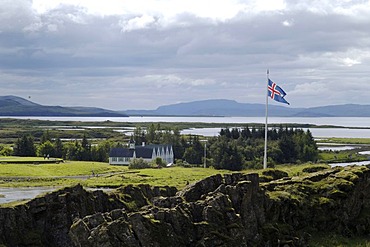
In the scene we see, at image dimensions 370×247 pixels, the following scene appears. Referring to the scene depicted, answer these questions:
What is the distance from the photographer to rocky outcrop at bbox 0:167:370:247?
112 feet

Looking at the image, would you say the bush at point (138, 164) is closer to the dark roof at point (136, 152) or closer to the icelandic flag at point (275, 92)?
the dark roof at point (136, 152)

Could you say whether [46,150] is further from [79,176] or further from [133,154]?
[79,176]

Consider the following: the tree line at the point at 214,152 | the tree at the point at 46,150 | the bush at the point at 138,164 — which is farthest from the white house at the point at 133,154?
the tree at the point at 46,150

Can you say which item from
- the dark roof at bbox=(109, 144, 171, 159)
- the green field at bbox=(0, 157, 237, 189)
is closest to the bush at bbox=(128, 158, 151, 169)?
the green field at bbox=(0, 157, 237, 189)

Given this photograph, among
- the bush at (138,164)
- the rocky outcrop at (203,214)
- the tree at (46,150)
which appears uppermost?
the rocky outcrop at (203,214)

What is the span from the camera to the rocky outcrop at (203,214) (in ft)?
112

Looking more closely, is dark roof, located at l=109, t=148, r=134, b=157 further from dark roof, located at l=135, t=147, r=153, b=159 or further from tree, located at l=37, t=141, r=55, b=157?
tree, located at l=37, t=141, r=55, b=157

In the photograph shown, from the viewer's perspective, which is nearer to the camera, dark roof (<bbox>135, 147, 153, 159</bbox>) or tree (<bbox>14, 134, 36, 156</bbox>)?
dark roof (<bbox>135, 147, 153, 159</bbox>)

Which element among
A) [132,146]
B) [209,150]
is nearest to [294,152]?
[209,150]

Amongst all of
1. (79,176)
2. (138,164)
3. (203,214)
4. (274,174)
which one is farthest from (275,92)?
(138,164)

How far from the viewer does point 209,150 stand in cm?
19338

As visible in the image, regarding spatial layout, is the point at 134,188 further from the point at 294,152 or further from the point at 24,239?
the point at 294,152

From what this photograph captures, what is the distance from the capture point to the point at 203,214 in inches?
1496

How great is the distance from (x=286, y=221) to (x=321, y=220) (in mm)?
3567
